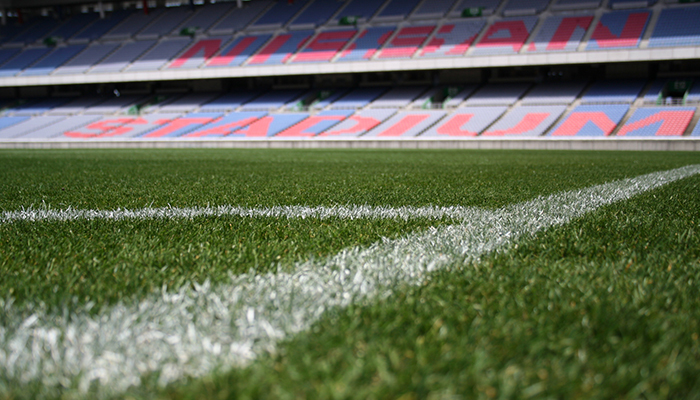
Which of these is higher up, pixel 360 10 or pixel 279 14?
pixel 279 14

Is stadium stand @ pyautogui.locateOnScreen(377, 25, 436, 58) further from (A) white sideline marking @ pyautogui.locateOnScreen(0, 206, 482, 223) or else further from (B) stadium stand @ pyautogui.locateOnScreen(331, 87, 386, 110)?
(A) white sideline marking @ pyautogui.locateOnScreen(0, 206, 482, 223)

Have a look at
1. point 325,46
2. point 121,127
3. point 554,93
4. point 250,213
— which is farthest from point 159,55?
point 250,213

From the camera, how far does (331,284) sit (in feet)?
3.76

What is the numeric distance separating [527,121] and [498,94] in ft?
9.76

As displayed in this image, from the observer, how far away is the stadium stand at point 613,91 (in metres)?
19.2

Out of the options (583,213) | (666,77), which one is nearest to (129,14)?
(666,77)

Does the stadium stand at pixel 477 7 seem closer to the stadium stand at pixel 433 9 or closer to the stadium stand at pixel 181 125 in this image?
the stadium stand at pixel 433 9

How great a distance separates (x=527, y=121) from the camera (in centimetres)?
1877

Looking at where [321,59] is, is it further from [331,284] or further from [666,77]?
[331,284]

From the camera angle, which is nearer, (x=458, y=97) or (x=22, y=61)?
(x=458, y=97)

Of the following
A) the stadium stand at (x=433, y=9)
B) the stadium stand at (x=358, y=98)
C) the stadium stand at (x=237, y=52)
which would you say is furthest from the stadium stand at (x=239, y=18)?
the stadium stand at (x=433, y=9)

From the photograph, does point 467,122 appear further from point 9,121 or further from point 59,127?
point 9,121

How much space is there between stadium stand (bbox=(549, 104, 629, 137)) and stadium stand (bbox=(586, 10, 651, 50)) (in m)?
2.14

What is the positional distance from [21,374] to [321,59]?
74.4 ft
